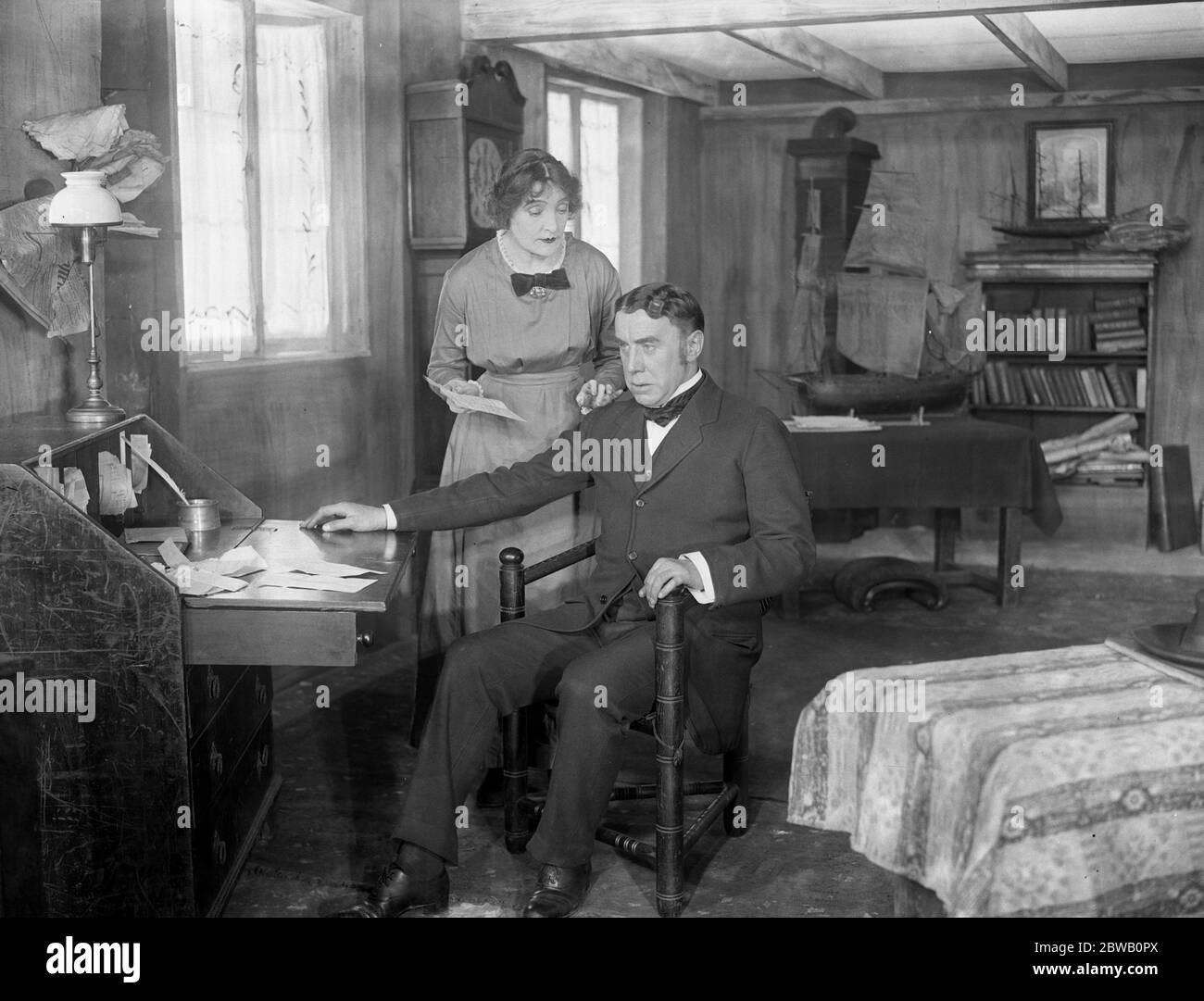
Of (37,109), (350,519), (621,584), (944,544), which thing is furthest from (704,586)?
(944,544)

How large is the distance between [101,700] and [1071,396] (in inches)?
305

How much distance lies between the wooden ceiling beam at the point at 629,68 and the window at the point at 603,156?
0.21m

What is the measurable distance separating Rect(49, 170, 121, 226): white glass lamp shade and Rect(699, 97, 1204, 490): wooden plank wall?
7.13 metres

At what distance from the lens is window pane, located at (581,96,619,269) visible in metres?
9.07

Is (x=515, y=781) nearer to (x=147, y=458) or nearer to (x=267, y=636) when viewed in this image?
(x=267, y=636)

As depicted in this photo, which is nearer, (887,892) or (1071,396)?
(887,892)

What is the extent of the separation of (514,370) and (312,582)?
141 cm

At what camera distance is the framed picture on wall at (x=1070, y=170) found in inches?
381

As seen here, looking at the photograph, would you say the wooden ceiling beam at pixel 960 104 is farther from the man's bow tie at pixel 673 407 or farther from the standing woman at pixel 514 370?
the man's bow tie at pixel 673 407

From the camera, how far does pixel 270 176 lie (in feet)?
19.1

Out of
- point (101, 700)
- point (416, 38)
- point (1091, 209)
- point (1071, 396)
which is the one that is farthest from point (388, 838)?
point (1091, 209)
